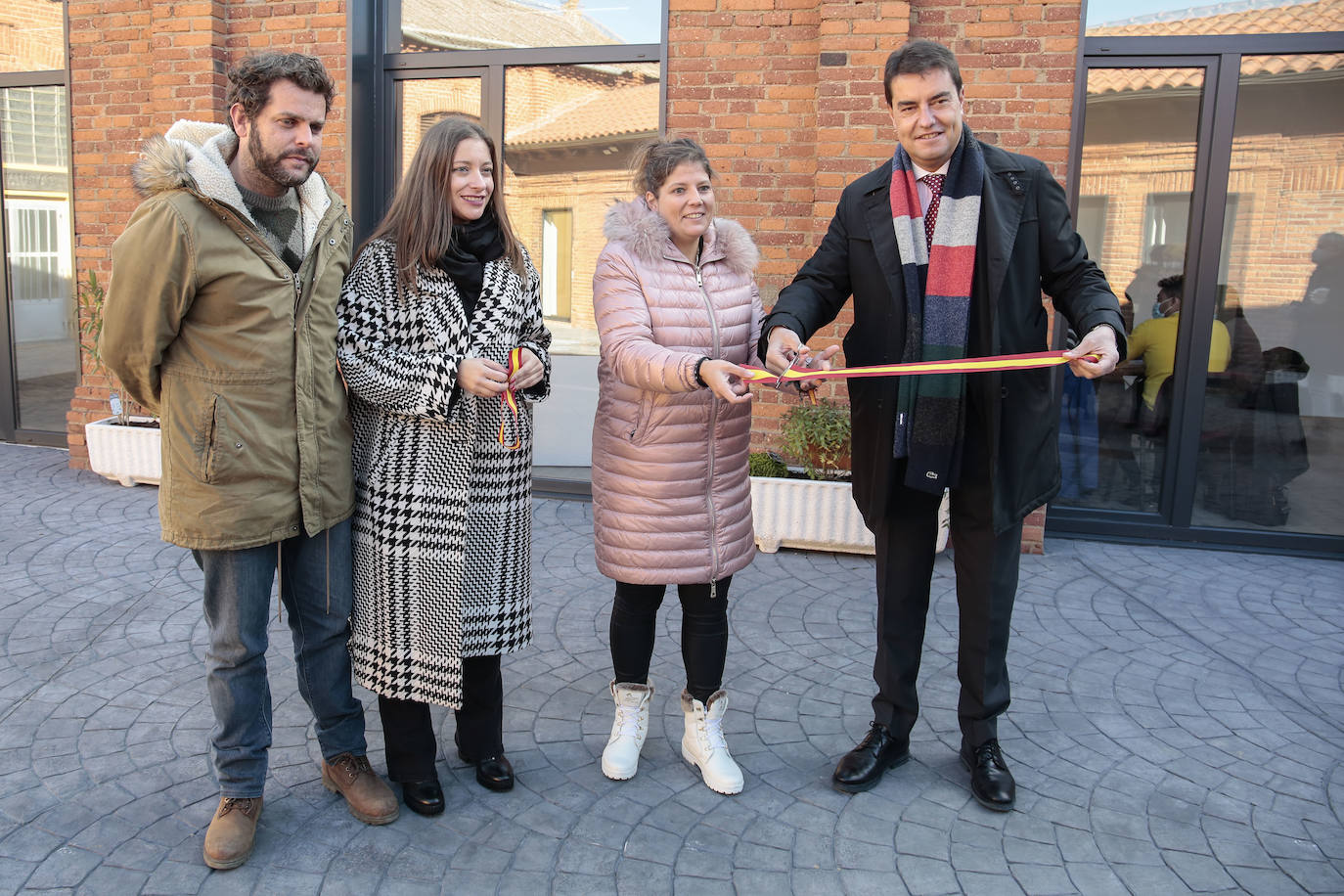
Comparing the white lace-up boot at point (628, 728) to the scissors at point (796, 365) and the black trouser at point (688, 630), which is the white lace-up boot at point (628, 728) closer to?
the black trouser at point (688, 630)

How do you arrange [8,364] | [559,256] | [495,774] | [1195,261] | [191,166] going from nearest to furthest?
[191,166]
[495,774]
[1195,261]
[559,256]
[8,364]

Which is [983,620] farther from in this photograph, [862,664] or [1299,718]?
[1299,718]

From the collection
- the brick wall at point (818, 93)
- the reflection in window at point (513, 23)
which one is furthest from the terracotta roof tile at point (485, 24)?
the brick wall at point (818, 93)

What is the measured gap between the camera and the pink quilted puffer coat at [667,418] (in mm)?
3027

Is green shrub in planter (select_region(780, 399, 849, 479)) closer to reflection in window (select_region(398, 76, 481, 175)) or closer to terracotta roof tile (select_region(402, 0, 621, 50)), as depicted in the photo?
terracotta roof tile (select_region(402, 0, 621, 50))

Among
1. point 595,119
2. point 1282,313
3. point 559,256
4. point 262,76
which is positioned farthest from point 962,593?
point 595,119

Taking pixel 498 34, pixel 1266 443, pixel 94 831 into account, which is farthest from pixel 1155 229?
pixel 94 831

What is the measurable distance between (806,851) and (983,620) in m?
0.92

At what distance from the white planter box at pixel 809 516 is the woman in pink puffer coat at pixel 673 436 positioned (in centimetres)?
242

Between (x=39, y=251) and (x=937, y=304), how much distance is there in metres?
8.12

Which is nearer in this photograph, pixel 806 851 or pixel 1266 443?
pixel 806 851

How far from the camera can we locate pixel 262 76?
8.53 ft

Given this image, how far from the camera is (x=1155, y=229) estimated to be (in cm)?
622

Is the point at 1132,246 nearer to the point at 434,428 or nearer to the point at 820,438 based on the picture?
the point at 820,438
